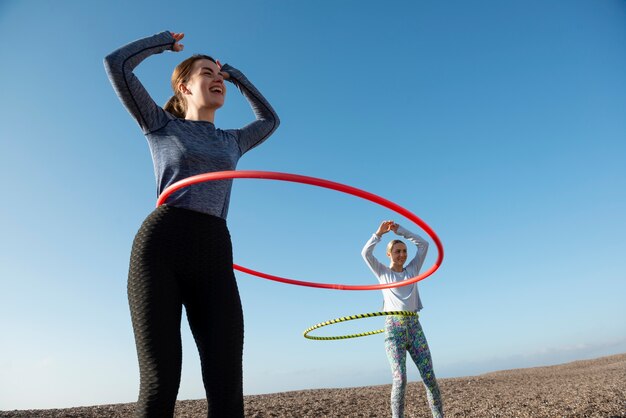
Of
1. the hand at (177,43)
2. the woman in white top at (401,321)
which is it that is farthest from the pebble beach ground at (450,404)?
the hand at (177,43)

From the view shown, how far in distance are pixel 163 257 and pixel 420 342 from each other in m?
4.25

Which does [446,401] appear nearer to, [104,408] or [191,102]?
[104,408]

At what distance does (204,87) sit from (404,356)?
4181mm

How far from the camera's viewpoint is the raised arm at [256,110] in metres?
3.46

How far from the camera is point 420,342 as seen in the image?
18.8ft

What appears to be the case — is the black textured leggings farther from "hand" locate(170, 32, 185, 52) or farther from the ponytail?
"hand" locate(170, 32, 185, 52)

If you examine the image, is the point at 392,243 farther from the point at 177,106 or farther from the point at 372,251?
the point at 177,106

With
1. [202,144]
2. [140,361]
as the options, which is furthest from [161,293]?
[202,144]

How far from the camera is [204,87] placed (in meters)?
3.03

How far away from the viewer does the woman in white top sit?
559cm

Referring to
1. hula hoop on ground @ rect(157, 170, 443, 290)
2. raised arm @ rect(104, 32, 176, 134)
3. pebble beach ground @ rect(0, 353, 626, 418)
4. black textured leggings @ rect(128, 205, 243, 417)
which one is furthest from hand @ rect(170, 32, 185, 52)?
pebble beach ground @ rect(0, 353, 626, 418)

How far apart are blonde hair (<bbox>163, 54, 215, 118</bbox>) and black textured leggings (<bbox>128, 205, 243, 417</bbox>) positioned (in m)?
0.98

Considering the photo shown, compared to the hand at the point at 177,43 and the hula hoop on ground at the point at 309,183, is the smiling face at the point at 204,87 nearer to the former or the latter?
the hand at the point at 177,43

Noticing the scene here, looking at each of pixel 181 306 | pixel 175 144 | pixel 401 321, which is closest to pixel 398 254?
pixel 401 321
